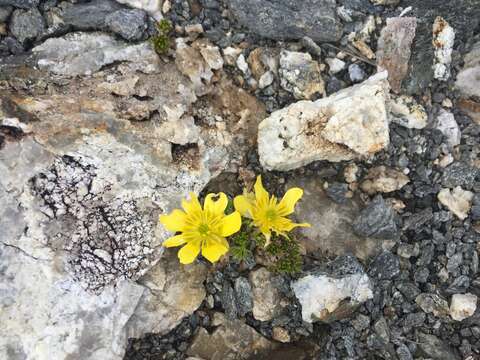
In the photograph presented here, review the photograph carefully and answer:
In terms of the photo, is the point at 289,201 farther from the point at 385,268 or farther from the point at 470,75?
the point at 470,75

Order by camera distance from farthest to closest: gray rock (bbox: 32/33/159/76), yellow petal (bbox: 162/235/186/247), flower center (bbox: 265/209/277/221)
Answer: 1. gray rock (bbox: 32/33/159/76)
2. flower center (bbox: 265/209/277/221)
3. yellow petal (bbox: 162/235/186/247)

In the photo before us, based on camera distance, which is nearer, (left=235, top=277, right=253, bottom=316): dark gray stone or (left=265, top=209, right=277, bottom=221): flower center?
(left=265, top=209, right=277, bottom=221): flower center

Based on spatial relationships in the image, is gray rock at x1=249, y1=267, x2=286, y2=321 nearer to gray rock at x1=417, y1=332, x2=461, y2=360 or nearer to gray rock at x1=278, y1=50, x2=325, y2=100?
gray rock at x1=417, y1=332, x2=461, y2=360

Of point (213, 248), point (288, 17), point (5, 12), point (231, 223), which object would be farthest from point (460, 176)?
point (5, 12)

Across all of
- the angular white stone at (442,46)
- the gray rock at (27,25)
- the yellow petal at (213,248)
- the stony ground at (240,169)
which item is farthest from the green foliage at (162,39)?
the angular white stone at (442,46)

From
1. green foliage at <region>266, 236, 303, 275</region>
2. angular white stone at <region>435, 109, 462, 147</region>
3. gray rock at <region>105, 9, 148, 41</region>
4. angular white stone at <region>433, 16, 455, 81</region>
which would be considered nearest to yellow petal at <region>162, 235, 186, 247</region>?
Result: green foliage at <region>266, 236, 303, 275</region>

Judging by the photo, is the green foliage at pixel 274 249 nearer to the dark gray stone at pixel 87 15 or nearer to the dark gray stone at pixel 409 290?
the dark gray stone at pixel 409 290
